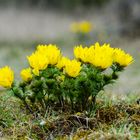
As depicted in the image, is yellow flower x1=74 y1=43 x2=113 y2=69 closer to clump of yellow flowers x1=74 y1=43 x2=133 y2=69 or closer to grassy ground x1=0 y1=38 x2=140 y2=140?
clump of yellow flowers x1=74 y1=43 x2=133 y2=69

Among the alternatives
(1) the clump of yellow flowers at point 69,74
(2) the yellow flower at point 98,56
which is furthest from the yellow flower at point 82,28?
(2) the yellow flower at point 98,56

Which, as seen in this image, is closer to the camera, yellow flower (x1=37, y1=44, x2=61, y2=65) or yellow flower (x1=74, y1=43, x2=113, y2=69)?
yellow flower (x1=74, y1=43, x2=113, y2=69)

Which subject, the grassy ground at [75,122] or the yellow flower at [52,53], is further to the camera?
the yellow flower at [52,53]

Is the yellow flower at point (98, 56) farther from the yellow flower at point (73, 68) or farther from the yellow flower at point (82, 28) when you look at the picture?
the yellow flower at point (82, 28)

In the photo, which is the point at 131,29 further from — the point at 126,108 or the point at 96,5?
the point at 126,108

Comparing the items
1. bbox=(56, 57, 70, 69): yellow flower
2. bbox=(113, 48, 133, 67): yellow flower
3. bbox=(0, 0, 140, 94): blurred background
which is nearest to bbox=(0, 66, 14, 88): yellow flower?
bbox=(56, 57, 70, 69): yellow flower

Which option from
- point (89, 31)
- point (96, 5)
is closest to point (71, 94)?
point (89, 31)
